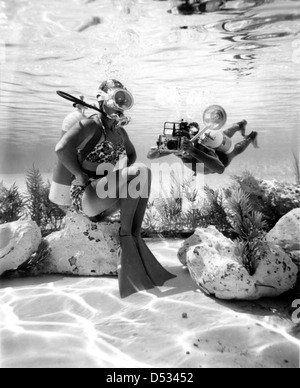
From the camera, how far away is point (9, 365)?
2.45 metres

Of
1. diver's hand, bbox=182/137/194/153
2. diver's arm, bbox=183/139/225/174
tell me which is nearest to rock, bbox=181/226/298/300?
diver's arm, bbox=183/139/225/174

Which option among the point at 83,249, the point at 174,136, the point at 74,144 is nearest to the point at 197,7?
the point at 174,136

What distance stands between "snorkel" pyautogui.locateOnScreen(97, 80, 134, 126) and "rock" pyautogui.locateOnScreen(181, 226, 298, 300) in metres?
2.15

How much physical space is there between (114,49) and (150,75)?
3.55 metres

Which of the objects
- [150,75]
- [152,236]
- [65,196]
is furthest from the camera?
[150,75]

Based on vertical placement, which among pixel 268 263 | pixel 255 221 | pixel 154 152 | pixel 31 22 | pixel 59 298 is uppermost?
pixel 31 22

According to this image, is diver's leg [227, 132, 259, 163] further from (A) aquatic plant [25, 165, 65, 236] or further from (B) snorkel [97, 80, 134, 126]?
(A) aquatic plant [25, 165, 65, 236]

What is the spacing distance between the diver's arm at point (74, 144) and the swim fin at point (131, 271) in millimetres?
1131

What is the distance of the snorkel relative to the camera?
3.88 meters

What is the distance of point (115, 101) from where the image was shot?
3.88 meters

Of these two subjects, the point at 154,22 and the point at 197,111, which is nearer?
the point at 154,22

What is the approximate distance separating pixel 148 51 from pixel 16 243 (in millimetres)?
8900

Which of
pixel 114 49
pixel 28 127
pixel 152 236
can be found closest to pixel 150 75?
pixel 114 49
